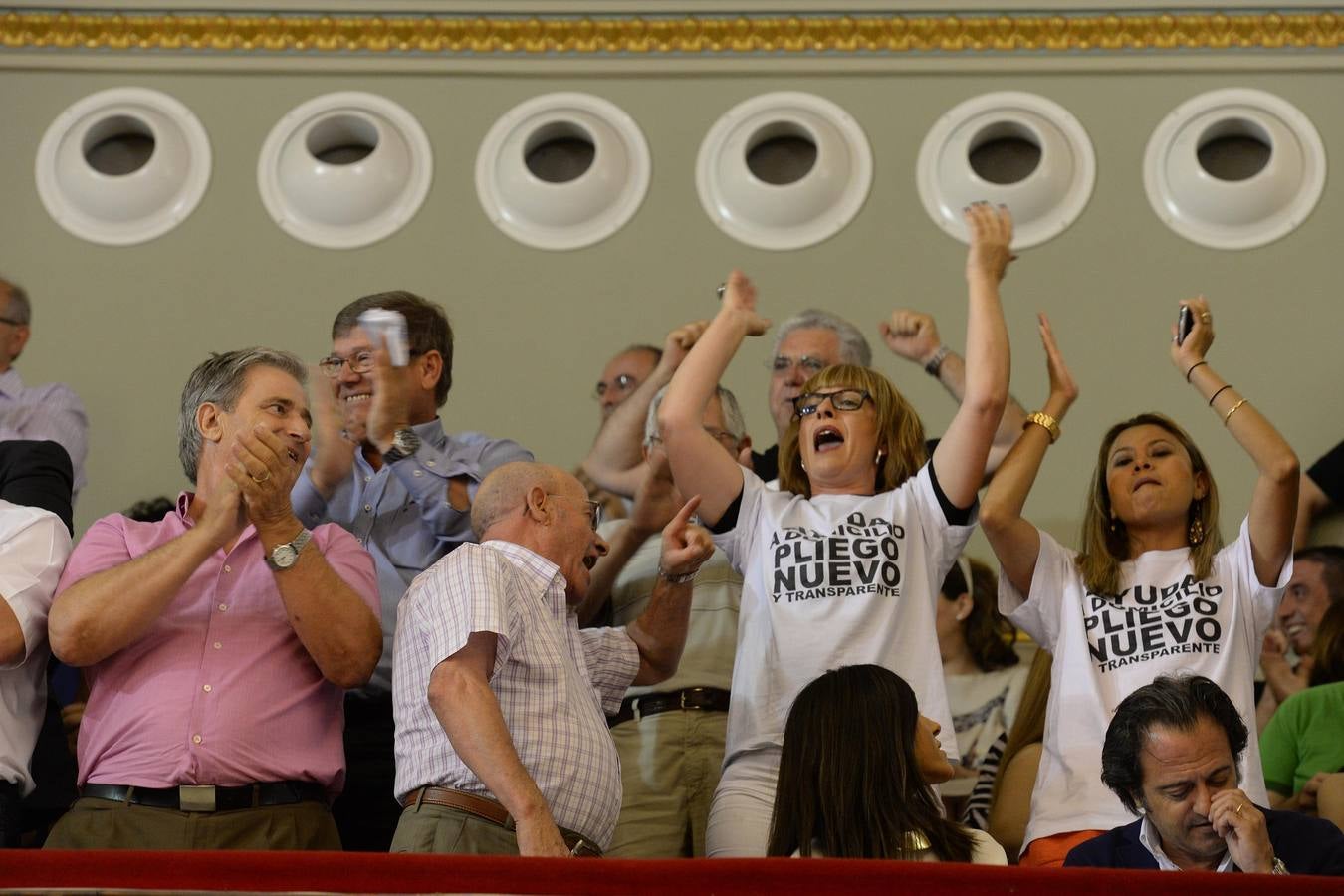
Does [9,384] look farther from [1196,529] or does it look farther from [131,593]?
[1196,529]

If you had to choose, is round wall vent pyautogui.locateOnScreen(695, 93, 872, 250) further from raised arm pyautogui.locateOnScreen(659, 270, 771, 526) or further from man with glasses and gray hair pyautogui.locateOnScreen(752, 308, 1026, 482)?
raised arm pyautogui.locateOnScreen(659, 270, 771, 526)

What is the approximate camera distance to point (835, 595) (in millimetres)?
3293

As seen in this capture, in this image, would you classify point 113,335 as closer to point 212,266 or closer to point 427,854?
point 212,266

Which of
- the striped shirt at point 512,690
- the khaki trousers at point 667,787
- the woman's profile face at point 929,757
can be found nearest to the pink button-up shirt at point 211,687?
the striped shirt at point 512,690

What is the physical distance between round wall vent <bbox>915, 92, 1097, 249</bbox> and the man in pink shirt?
300 cm

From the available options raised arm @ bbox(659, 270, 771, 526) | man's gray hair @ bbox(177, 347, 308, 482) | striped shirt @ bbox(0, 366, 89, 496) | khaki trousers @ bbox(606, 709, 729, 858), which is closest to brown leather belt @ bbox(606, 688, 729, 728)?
khaki trousers @ bbox(606, 709, 729, 858)

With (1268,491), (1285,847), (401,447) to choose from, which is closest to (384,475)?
(401,447)

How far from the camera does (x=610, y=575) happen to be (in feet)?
12.1

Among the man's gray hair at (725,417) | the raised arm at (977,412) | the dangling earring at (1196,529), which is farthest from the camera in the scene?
the man's gray hair at (725,417)

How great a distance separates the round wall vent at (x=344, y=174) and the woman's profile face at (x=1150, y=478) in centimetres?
280

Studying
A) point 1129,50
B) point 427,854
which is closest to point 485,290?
point 1129,50

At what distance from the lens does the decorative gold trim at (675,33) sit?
5695 millimetres

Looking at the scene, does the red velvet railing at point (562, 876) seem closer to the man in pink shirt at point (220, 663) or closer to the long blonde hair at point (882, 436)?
the man in pink shirt at point (220, 663)

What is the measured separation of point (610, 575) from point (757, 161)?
2.42 m
